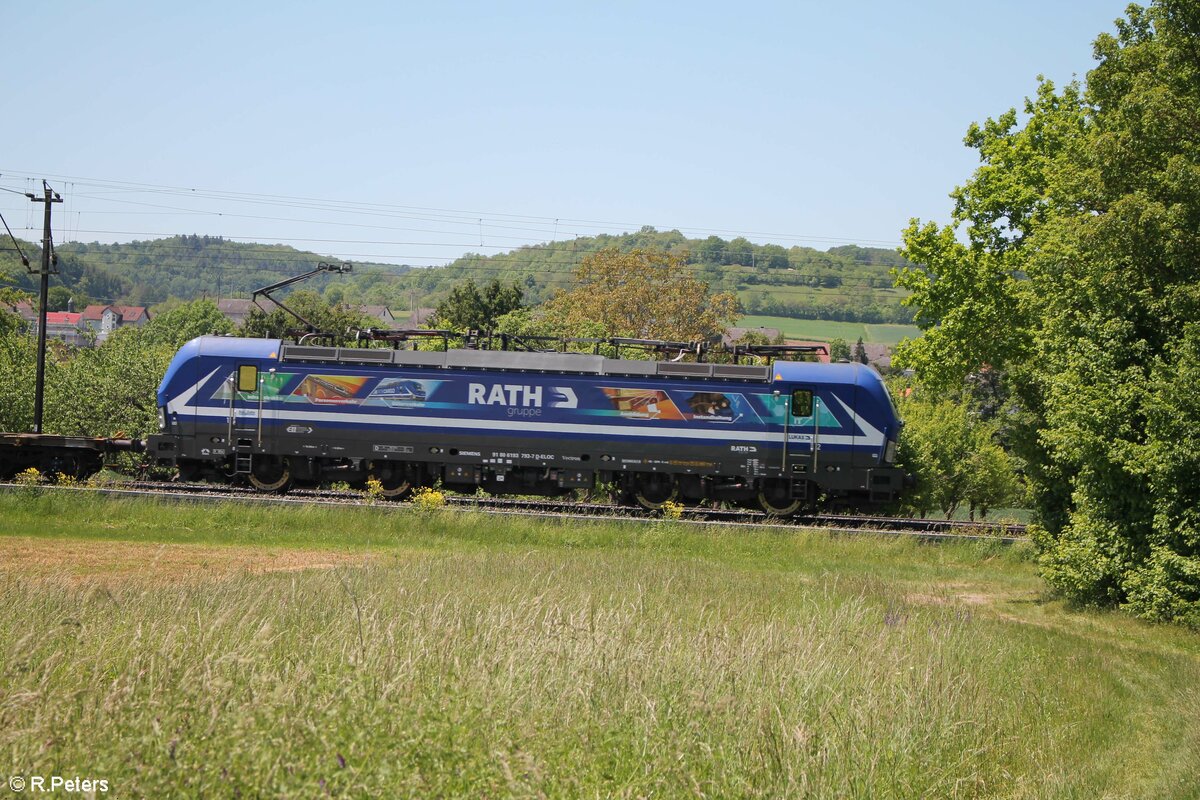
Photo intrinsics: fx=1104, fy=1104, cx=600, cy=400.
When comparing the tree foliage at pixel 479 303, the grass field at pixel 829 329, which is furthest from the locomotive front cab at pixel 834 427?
the grass field at pixel 829 329

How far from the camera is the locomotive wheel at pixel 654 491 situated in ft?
92.5

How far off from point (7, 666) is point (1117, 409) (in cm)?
1529

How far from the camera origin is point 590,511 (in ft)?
88.0

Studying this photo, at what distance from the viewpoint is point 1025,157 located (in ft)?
119

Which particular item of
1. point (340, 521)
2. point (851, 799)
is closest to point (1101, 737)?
point (851, 799)

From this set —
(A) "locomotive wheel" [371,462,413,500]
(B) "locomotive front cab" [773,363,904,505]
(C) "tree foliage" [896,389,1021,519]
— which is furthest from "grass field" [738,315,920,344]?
(A) "locomotive wheel" [371,462,413,500]

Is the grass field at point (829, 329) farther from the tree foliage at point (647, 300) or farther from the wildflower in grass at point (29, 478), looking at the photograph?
the wildflower in grass at point (29, 478)

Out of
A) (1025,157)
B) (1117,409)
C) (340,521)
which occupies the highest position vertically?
(1025,157)

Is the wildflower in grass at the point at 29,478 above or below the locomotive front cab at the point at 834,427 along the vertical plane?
below

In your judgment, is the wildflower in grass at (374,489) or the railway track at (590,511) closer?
the railway track at (590,511)

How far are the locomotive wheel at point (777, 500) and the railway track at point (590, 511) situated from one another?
0.74 ft

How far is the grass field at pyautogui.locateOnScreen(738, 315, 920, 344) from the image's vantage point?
146500 millimetres

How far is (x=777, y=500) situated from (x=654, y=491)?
3.12 metres

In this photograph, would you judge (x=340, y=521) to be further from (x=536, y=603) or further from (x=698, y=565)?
(x=536, y=603)
